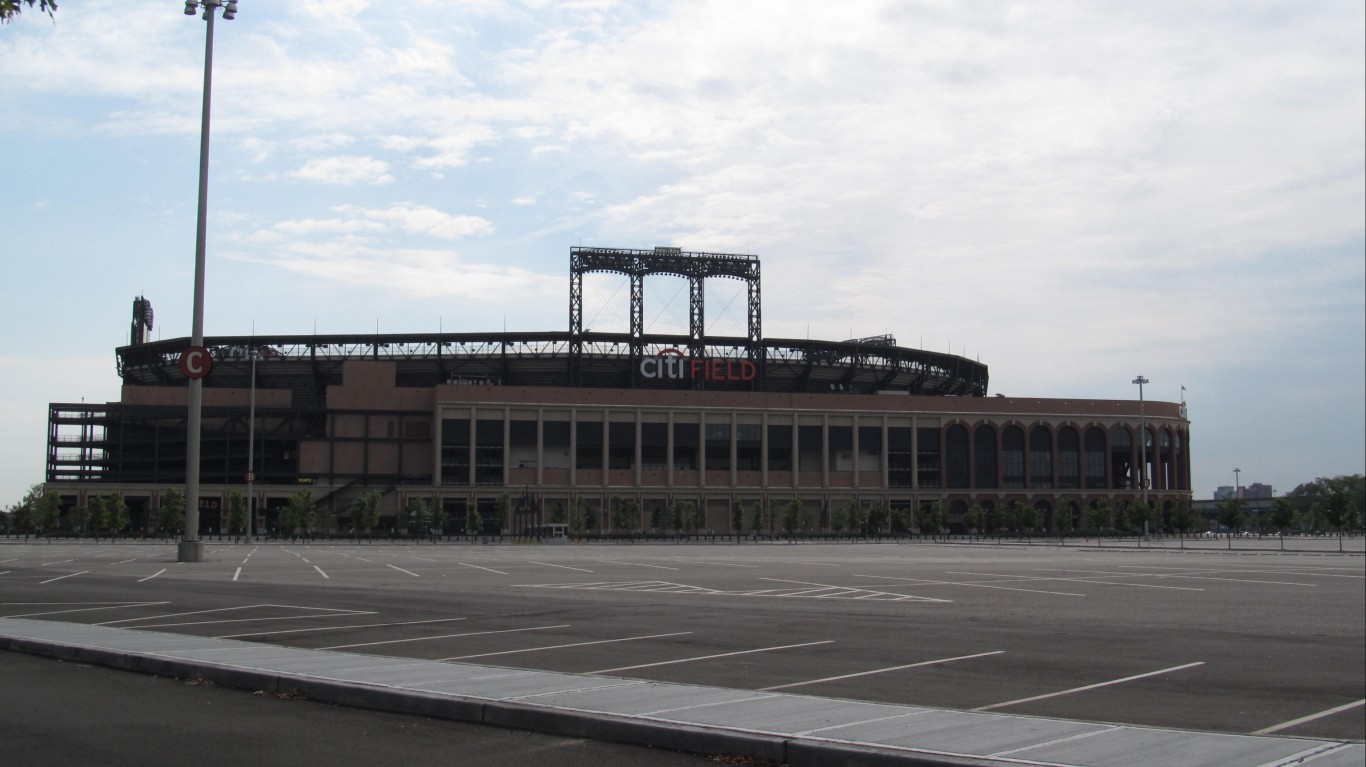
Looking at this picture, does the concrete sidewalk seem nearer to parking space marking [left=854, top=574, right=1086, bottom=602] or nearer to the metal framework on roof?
parking space marking [left=854, top=574, right=1086, bottom=602]

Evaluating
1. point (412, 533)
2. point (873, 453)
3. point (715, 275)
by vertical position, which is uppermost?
point (715, 275)

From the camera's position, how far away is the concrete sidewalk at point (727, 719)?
829 centimetres

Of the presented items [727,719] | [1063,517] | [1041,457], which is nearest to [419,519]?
[1063,517]

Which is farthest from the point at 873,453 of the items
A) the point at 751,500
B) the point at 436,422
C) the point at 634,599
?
the point at 634,599

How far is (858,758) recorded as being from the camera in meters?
8.04

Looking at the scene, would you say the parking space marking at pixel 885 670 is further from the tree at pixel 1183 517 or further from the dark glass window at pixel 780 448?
the dark glass window at pixel 780 448

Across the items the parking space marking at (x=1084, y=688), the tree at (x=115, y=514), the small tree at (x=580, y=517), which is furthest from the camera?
the small tree at (x=580, y=517)

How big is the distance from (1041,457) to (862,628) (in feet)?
407

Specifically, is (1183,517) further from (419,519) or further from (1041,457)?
(419,519)

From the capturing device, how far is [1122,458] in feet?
465

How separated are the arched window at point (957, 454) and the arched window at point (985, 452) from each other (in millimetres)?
1338

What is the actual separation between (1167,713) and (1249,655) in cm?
573

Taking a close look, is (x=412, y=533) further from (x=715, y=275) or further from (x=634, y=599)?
(x=634, y=599)

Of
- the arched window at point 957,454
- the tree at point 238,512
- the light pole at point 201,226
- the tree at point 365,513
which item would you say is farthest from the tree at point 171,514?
the arched window at point 957,454
